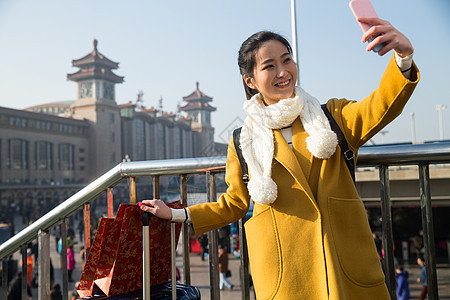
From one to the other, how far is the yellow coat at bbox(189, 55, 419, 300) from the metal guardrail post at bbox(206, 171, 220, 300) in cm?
40

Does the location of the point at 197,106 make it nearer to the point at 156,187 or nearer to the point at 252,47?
the point at 156,187

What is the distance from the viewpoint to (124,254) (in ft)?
4.80

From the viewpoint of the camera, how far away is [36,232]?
206cm

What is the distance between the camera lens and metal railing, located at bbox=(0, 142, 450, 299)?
146 cm

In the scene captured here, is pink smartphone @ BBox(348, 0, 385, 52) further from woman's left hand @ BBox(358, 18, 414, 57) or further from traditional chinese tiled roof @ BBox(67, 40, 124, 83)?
traditional chinese tiled roof @ BBox(67, 40, 124, 83)

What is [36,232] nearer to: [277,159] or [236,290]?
[277,159]

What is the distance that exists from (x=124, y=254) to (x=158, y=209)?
203mm

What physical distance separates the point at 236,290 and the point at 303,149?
8.66 metres

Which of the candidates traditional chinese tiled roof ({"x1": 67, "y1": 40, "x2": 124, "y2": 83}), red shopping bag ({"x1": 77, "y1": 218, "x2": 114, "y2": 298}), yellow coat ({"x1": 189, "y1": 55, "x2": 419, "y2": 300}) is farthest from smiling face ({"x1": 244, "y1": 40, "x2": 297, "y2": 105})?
traditional chinese tiled roof ({"x1": 67, "y1": 40, "x2": 124, "y2": 83})

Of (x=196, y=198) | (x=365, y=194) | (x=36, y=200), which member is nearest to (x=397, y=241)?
(x=365, y=194)

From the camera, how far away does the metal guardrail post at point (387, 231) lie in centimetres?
151

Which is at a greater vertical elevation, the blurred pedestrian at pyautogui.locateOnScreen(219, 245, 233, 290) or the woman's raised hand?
the woman's raised hand

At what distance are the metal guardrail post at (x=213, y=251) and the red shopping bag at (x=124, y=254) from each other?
0.96 feet

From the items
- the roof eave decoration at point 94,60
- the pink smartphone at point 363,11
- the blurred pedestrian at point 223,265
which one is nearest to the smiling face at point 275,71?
the pink smartphone at point 363,11
